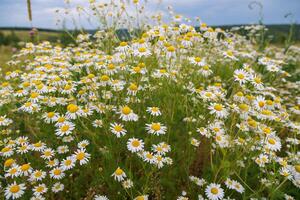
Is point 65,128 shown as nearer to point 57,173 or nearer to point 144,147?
point 57,173

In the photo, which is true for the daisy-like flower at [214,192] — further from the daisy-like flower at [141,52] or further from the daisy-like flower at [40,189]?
the daisy-like flower at [141,52]

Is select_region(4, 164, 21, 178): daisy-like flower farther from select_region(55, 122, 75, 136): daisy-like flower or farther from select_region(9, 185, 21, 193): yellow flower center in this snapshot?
select_region(55, 122, 75, 136): daisy-like flower

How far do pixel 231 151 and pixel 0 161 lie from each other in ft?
8.51

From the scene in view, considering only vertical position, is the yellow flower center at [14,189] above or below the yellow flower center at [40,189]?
above

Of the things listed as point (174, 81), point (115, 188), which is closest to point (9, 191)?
point (115, 188)

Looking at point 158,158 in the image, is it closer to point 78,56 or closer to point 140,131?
point 140,131

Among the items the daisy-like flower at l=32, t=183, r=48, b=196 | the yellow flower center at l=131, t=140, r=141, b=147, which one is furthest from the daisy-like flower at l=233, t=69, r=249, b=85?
the daisy-like flower at l=32, t=183, r=48, b=196

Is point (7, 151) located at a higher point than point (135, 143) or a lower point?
lower

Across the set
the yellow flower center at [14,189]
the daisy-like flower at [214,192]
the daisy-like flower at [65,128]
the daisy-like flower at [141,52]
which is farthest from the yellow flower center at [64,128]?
the daisy-like flower at [214,192]

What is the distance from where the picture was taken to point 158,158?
9.14ft

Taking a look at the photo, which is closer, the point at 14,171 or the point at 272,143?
the point at 14,171

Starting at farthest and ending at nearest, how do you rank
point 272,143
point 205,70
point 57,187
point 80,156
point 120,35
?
point 120,35, point 205,70, point 272,143, point 57,187, point 80,156

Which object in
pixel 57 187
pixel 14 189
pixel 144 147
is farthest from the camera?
pixel 144 147

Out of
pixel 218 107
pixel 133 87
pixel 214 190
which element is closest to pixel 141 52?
pixel 133 87
